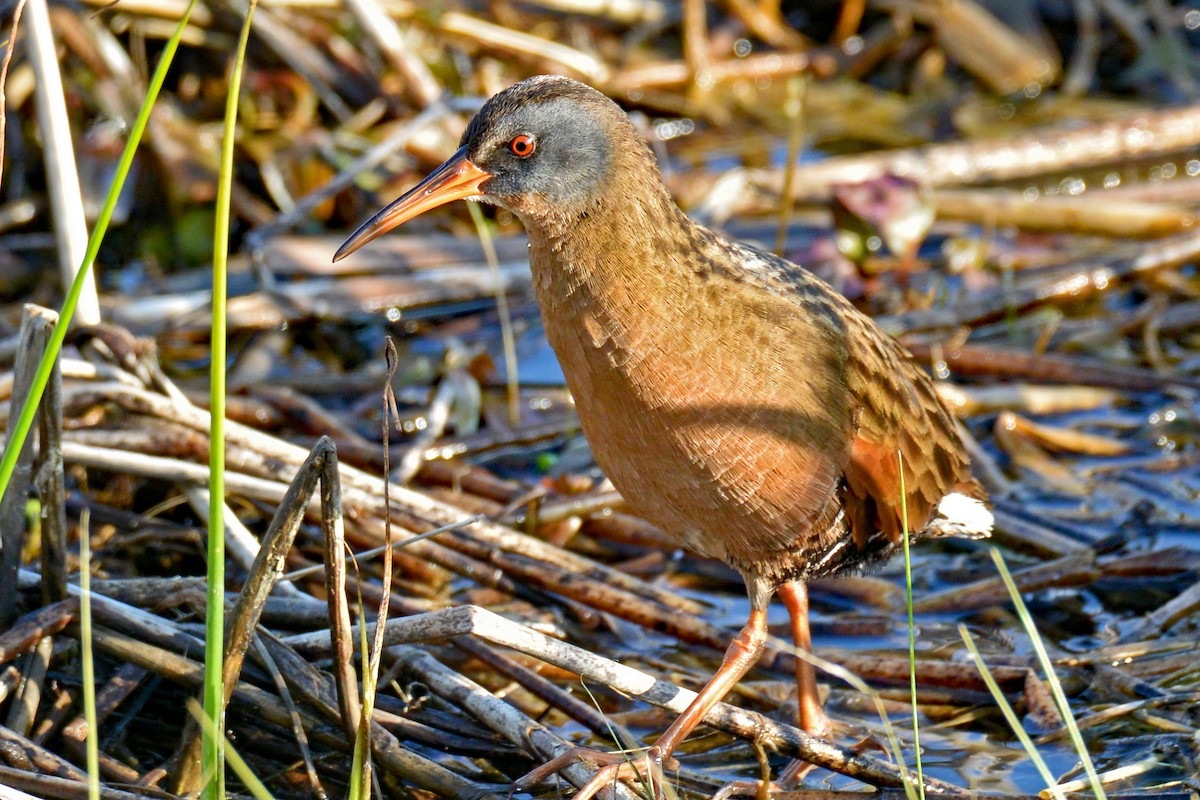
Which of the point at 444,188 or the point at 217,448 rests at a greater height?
the point at 444,188

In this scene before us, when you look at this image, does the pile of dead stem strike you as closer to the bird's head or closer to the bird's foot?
the bird's foot

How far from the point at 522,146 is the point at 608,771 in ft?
4.02

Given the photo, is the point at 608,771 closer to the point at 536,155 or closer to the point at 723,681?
the point at 723,681

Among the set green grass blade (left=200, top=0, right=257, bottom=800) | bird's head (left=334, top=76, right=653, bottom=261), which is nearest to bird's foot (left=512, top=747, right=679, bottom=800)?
green grass blade (left=200, top=0, right=257, bottom=800)

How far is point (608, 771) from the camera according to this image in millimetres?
2670

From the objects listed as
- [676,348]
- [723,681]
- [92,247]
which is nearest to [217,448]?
[92,247]

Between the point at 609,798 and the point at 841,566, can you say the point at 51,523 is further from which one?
the point at 841,566

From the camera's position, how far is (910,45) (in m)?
6.88

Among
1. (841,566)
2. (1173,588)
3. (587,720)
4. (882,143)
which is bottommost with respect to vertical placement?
(587,720)

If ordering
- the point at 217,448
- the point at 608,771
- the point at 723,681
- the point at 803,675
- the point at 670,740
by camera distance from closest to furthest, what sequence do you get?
the point at 217,448, the point at 608,771, the point at 670,740, the point at 723,681, the point at 803,675

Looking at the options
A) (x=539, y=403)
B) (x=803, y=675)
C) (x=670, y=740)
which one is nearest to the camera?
(x=670, y=740)

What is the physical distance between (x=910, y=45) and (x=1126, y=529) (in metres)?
3.62

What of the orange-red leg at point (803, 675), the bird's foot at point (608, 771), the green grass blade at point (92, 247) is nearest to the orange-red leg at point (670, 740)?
the bird's foot at point (608, 771)

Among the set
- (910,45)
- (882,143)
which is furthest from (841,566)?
(910,45)
